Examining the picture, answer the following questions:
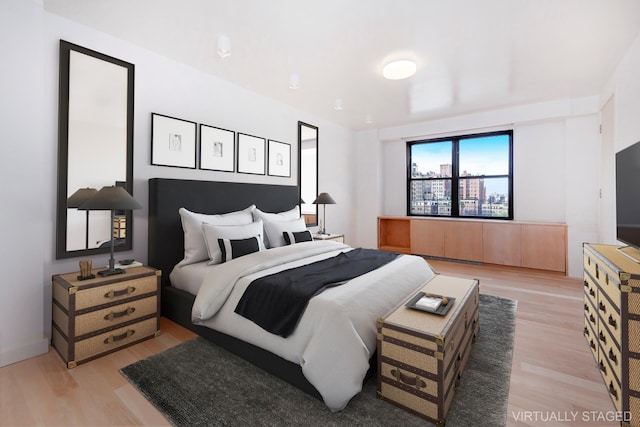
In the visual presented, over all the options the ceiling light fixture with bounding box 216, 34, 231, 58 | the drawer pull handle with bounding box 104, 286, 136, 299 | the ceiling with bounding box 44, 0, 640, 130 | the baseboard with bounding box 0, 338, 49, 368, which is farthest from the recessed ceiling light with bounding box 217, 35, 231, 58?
the baseboard with bounding box 0, 338, 49, 368

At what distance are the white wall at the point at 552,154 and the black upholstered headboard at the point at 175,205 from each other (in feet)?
12.7

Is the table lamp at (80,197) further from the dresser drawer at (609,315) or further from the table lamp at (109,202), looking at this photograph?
the dresser drawer at (609,315)

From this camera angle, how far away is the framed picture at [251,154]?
3795 millimetres

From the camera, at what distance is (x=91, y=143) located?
2520mm

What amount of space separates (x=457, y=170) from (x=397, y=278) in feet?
13.7

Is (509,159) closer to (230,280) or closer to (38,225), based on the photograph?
(230,280)

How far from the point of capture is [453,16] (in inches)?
91.2

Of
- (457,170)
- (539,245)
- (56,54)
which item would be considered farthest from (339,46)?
(539,245)

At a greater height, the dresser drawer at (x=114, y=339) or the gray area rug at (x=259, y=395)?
the dresser drawer at (x=114, y=339)

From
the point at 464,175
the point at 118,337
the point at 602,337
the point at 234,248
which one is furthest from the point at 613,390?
the point at 464,175

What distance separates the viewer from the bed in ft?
5.79

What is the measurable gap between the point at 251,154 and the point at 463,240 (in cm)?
397

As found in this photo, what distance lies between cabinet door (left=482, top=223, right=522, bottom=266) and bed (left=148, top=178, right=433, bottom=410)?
2806mm

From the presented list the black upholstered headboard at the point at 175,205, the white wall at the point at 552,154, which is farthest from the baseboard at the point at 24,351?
the white wall at the point at 552,154
